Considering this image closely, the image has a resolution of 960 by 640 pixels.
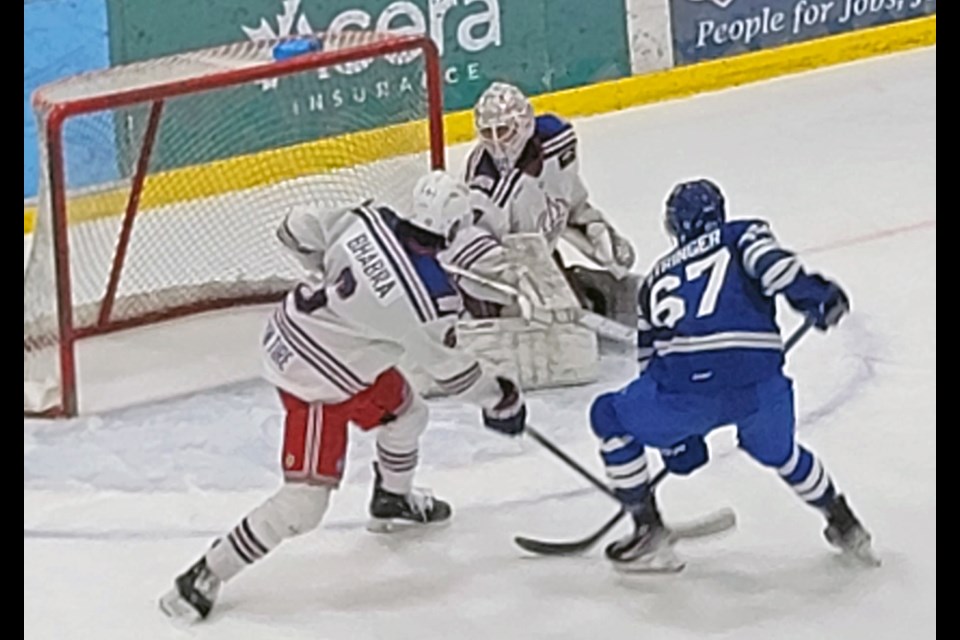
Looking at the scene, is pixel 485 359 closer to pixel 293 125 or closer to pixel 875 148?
pixel 293 125

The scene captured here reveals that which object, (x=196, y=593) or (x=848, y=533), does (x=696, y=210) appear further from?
(x=196, y=593)

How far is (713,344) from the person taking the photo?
114 inches

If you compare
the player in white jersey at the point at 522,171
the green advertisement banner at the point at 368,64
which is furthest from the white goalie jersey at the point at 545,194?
the green advertisement banner at the point at 368,64

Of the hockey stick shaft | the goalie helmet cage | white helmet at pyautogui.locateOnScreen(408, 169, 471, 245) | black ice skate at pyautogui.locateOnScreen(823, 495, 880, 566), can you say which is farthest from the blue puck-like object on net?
black ice skate at pyautogui.locateOnScreen(823, 495, 880, 566)

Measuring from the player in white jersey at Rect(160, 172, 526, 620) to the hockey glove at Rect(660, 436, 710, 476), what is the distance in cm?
28

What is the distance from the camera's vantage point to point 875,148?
17.0 ft

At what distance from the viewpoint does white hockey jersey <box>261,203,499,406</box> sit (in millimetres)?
2885

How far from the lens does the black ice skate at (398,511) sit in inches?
129

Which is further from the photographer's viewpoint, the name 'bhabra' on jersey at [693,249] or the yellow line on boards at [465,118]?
the yellow line on boards at [465,118]

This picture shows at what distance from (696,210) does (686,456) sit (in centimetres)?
34

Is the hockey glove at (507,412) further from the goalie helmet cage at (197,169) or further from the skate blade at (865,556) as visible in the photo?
the goalie helmet cage at (197,169)

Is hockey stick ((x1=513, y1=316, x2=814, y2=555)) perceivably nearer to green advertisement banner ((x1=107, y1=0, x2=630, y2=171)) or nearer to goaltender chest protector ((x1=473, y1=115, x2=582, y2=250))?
goaltender chest protector ((x1=473, y1=115, x2=582, y2=250))

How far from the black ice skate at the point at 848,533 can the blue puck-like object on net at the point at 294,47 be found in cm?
156

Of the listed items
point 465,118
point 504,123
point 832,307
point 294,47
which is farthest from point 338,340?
point 465,118
